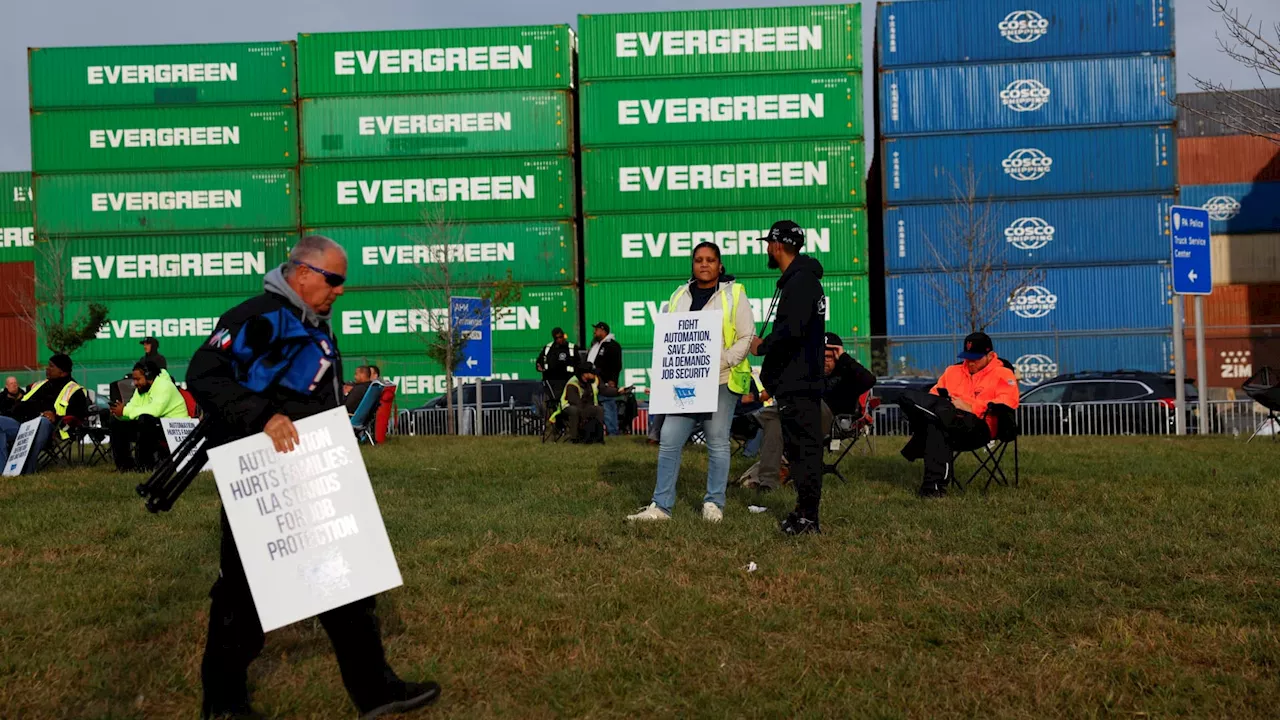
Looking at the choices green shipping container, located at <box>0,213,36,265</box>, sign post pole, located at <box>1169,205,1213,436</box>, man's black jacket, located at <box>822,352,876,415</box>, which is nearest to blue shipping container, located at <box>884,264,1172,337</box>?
sign post pole, located at <box>1169,205,1213,436</box>

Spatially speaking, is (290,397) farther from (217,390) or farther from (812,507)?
(812,507)

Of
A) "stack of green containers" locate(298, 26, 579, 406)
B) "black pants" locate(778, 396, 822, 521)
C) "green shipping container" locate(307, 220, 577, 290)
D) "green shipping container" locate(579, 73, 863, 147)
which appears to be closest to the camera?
"black pants" locate(778, 396, 822, 521)

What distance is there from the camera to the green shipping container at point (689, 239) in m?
34.7

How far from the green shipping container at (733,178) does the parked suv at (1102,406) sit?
13375mm

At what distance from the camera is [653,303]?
113 feet

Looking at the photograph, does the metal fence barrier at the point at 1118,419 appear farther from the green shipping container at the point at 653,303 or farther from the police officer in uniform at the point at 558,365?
the green shipping container at the point at 653,303

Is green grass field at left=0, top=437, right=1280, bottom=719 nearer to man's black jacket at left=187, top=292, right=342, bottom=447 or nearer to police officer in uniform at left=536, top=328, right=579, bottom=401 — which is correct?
man's black jacket at left=187, top=292, right=342, bottom=447

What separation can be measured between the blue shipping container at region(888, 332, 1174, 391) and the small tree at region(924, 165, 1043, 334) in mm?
4142

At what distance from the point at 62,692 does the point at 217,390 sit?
1.55m

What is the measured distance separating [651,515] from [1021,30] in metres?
29.7

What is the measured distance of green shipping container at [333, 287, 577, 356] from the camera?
34969 millimetres

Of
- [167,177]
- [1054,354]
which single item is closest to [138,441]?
[1054,354]

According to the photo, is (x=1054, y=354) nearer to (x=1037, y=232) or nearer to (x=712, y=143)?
(x=1037, y=232)

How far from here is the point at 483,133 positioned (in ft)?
118
